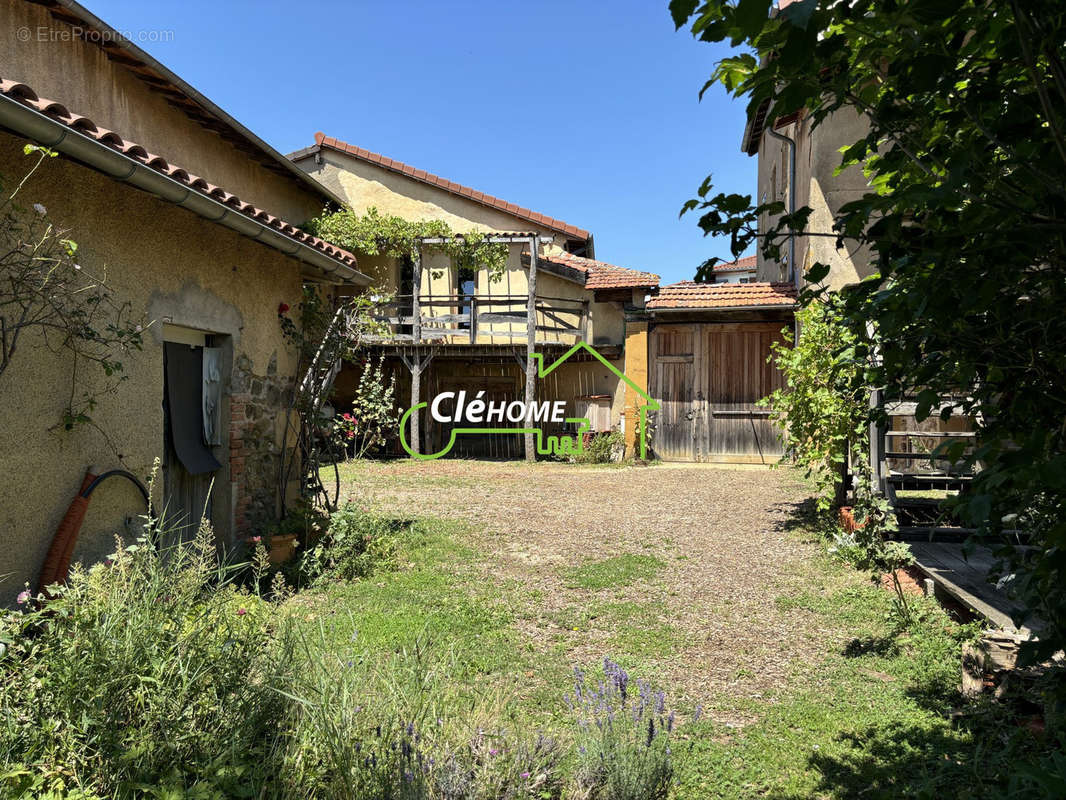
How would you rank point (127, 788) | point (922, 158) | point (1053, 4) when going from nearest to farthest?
point (1053, 4), point (922, 158), point (127, 788)

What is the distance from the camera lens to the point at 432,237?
13992 mm

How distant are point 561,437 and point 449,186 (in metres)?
6.41

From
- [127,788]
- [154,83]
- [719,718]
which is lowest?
[719,718]

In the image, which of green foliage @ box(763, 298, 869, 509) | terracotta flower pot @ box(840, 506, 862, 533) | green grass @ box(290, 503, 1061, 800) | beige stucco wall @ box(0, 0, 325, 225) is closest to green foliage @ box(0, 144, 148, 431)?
green grass @ box(290, 503, 1061, 800)

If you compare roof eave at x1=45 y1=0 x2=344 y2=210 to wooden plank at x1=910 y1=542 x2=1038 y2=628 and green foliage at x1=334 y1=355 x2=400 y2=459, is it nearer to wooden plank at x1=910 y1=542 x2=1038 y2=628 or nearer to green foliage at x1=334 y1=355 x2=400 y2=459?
green foliage at x1=334 y1=355 x2=400 y2=459

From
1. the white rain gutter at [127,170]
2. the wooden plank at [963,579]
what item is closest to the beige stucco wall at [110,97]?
the white rain gutter at [127,170]

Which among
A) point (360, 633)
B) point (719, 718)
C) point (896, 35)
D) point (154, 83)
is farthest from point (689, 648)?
point (154, 83)

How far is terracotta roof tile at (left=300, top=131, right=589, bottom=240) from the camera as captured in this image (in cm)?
1541

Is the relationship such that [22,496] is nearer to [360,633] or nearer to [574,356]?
[360,633]

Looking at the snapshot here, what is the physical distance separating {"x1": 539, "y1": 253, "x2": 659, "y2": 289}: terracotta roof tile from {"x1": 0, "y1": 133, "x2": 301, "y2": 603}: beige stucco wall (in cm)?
859

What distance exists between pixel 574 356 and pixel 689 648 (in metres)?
10.7

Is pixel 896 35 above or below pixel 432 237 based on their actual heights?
below

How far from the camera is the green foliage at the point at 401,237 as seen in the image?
13547 mm

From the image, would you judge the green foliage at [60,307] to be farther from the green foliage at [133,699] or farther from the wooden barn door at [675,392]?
the wooden barn door at [675,392]
